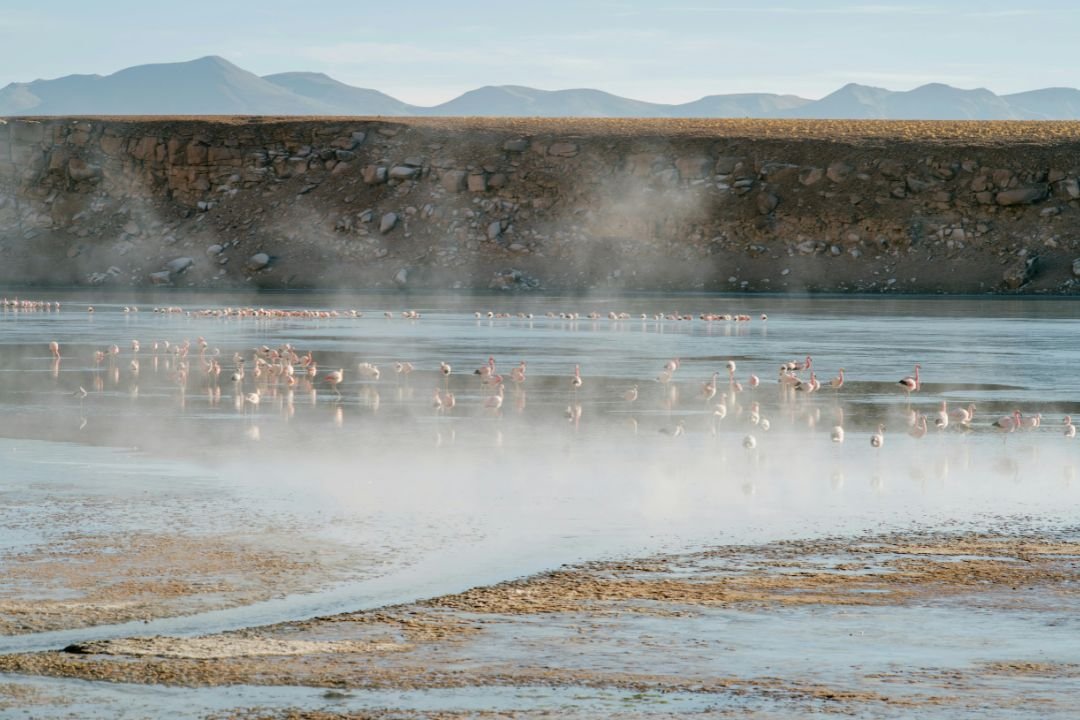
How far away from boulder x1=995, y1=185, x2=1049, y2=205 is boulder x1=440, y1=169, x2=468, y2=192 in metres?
29.9

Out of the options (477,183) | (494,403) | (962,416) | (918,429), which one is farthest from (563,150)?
(918,429)

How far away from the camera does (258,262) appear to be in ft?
299

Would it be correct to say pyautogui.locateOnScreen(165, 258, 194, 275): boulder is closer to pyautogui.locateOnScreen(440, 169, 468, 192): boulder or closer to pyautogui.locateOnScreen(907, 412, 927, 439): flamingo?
pyautogui.locateOnScreen(440, 169, 468, 192): boulder

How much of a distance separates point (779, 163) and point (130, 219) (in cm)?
3803

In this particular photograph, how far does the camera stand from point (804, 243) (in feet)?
293

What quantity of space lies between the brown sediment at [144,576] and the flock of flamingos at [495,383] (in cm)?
770

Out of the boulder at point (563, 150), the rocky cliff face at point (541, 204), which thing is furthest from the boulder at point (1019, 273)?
the boulder at point (563, 150)

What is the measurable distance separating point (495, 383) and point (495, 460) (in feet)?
27.8

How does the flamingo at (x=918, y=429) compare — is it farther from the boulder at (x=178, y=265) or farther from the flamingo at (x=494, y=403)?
the boulder at (x=178, y=265)

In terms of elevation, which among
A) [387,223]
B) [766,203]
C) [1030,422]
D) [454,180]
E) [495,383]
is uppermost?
[454,180]

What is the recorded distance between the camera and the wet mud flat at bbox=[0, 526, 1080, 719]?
336 inches

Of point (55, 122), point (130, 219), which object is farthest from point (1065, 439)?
point (55, 122)

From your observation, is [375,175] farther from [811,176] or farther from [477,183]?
[811,176]

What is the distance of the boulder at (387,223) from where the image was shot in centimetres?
9406
